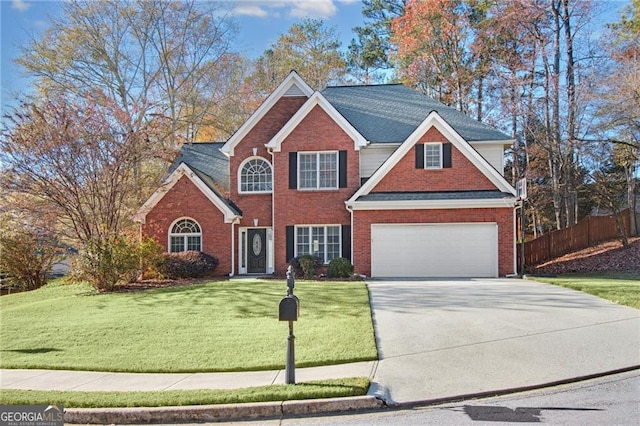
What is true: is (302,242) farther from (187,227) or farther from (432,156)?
(432,156)

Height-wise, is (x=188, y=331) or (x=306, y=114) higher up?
(x=306, y=114)

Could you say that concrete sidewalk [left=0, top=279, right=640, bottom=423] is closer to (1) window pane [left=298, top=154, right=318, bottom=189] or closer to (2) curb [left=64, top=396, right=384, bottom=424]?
(2) curb [left=64, top=396, right=384, bottom=424]

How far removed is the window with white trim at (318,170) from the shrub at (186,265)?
5.01 metres

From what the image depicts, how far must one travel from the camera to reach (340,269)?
19016mm

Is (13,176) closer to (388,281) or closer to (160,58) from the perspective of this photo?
(388,281)

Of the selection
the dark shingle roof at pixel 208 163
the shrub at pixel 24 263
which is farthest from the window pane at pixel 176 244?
the shrub at pixel 24 263

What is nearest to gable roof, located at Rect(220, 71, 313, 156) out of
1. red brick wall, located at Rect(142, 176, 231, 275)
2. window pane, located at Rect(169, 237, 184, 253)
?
red brick wall, located at Rect(142, 176, 231, 275)

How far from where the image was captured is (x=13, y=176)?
16.7 metres

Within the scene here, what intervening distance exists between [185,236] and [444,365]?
52.4 ft

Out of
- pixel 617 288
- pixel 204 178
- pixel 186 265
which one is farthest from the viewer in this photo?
pixel 204 178

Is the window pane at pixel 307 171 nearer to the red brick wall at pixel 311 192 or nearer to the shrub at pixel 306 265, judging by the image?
the red brick wall at pixel 311 192

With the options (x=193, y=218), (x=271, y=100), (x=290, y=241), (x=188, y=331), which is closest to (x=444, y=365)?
(x=188, y=331)

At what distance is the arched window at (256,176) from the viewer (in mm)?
22312

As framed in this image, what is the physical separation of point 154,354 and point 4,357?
9.54 ft
